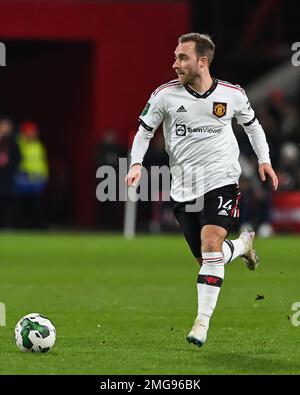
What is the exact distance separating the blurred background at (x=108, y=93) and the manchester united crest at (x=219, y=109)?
584 inches

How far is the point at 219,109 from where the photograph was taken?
930cm

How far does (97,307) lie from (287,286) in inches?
121

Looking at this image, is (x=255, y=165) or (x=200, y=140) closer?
(x=200, y=140)

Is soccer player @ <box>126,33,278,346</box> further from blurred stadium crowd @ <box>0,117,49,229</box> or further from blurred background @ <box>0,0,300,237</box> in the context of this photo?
blurred stadium crowd @ <box>0,117,49,229</box>

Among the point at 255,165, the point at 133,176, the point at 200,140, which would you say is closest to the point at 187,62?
the point at 200,140

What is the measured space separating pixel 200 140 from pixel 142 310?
2866mm

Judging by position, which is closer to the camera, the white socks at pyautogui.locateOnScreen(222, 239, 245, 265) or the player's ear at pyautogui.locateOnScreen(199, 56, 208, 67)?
the player's ear at pyautogui.locateOnScreen(199, 56, 208, 67)

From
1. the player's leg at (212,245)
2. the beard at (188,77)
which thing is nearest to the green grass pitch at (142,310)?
the player's leg at (212,245)

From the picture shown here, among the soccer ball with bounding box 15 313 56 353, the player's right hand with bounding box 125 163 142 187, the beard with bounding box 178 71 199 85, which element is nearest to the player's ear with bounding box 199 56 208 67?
the beard with bounding box 178 71 199 85

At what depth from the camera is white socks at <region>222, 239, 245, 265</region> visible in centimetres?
979

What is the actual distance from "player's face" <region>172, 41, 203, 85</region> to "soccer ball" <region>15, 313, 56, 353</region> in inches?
84.2

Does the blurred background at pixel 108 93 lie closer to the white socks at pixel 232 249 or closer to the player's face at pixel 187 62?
the white socks at pixel 232 249

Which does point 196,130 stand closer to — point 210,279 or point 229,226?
point 229,226

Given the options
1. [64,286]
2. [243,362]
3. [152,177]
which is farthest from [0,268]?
[243,362]
